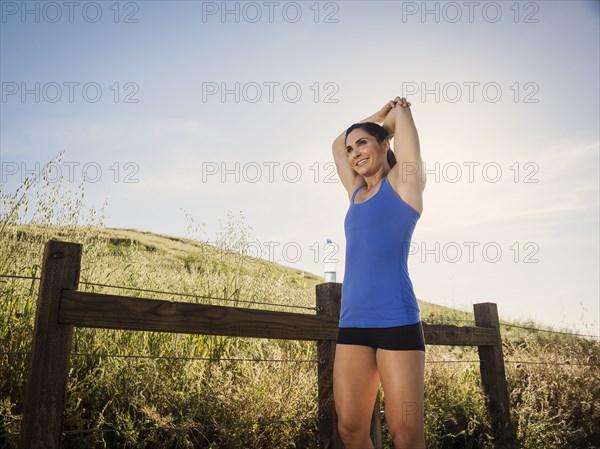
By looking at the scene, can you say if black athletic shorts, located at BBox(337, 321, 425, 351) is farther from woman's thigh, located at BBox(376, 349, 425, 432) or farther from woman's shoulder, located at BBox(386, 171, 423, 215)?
woman's shoulder, located at BBox(386, 171, 423, 215)

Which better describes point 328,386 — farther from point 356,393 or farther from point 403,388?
point 403,388

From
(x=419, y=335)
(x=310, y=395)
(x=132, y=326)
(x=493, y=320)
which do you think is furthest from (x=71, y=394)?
(x=493, y=320)

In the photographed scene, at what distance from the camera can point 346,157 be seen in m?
3.02

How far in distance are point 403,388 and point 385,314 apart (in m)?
0.34

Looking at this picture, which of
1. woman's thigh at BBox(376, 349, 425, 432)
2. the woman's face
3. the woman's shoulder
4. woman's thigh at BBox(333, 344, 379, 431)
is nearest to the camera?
woman's thigh at BBox(376, 349, 425, 432)

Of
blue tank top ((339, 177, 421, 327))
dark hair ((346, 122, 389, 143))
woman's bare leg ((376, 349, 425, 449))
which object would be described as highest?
dark hair ((346, 122, 389, 143))

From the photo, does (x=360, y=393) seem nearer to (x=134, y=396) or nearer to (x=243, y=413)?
(x=243, y=413)

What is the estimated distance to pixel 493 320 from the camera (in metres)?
5.05

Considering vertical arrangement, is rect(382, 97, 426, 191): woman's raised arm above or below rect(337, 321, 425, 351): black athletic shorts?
above

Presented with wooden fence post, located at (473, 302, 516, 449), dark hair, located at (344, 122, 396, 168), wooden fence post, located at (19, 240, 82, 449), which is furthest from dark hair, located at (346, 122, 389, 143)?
wooden fence post, located at (473, 302, 516, 449)

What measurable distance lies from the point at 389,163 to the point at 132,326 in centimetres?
169

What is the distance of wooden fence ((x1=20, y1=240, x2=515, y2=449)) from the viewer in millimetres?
2283

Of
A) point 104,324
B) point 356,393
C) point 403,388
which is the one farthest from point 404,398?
point 104,324

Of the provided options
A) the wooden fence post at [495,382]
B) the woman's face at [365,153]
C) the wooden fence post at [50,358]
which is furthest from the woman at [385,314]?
the wooden fence post at [495,382]
